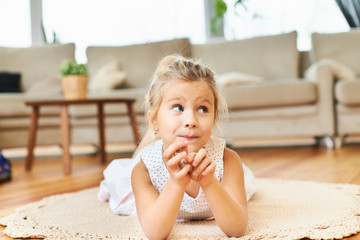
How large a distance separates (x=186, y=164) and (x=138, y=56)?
2659 mm

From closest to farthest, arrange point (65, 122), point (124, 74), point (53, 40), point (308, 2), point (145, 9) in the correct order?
1. point (65, 122)
2. point (124, 74)
3. point (53, 40)
4. point (308, 2)
5. point (145, 9)

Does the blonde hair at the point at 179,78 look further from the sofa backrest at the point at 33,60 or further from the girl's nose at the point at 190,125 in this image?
the sofa backrest at the point at 33,60

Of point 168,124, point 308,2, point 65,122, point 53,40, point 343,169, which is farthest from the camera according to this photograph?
point 308,2

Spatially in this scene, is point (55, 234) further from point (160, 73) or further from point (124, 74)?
point (124, 74)

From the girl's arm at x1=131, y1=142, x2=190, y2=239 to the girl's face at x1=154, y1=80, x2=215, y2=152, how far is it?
Result: 74mm

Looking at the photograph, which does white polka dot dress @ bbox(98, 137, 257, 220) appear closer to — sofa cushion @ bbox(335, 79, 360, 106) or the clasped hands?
the clasped hands

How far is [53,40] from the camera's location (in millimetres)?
3869

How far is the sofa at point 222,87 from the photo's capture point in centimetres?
258

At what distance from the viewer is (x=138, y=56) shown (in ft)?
10.8

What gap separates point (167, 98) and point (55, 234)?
382 millimetres

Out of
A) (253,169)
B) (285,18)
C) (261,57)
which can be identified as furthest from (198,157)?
(285,18)

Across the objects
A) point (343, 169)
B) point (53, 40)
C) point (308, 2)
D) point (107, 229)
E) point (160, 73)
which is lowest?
point (343, 169)

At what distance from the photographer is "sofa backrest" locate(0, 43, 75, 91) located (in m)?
3.21

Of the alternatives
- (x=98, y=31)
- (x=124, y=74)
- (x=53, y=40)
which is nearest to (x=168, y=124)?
(x=124, y=74)
